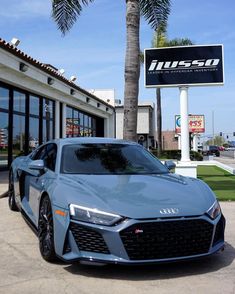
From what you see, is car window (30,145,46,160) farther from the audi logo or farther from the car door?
the audi logo

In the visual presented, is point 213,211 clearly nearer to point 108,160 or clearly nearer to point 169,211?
point 169,211

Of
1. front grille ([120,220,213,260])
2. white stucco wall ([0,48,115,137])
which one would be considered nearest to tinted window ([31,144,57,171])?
front grille ([120,220,213,260])

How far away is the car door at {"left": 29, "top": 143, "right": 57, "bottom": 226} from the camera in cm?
560

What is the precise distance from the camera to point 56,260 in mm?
4902

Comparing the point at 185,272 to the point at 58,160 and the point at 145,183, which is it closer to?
the point at 145,183

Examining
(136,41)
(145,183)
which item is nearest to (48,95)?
(136,41)

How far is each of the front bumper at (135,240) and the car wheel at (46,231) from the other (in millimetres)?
299

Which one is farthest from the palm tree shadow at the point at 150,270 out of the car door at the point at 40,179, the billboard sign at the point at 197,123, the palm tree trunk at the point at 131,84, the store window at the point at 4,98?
the billboard sign at the point at 197,123

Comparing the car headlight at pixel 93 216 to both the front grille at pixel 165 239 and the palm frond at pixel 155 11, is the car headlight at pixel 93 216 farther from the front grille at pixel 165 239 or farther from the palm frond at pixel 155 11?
the palm frond at pixel 155 11

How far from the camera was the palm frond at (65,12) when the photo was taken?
46.8 feet

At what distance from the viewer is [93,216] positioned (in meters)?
4.28

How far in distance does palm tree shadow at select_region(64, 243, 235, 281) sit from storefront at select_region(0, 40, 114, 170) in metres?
10.4

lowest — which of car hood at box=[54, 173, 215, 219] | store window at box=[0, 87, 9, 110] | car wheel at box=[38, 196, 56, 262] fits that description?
car wheel at box=[38, 196, 56, 262]

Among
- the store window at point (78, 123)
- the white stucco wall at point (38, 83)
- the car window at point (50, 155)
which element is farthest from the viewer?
the store window at point (78, 123)
